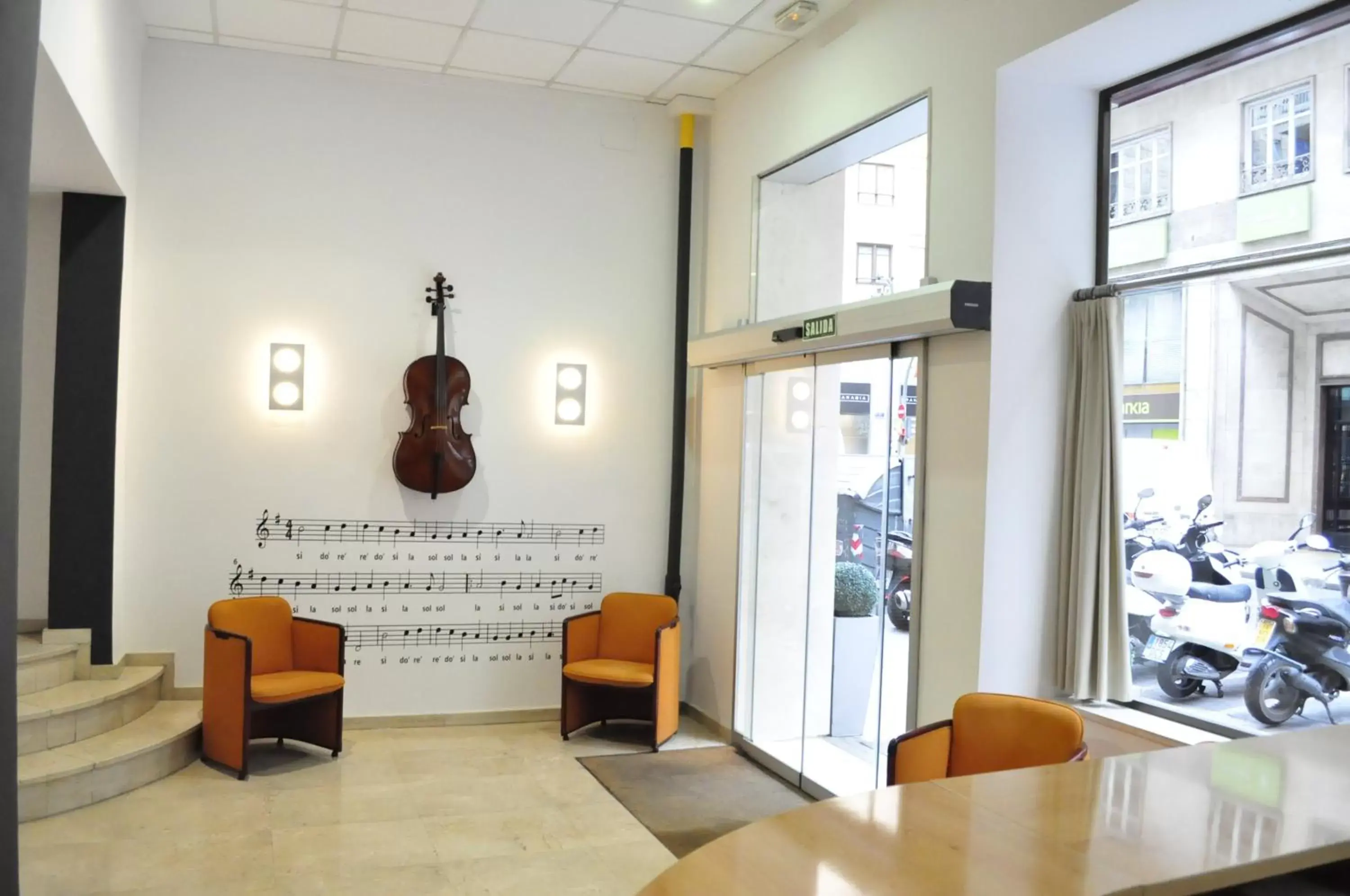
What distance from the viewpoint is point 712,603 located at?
6555 mm

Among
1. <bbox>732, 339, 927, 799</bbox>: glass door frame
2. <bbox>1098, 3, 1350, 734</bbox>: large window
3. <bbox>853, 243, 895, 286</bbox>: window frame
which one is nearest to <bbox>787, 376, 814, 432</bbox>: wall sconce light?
<bbox>732, 339, 927, 799</bbox>: glass door frame

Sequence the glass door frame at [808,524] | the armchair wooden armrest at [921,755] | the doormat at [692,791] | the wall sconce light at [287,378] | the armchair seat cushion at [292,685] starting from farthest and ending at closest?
the wall sconce light at [287,378]
the armchair seat cushion at [292,685]
the doormat at [692,791]
the glass door frame at [808,524]
the armchair wooden armrest at [921,755]

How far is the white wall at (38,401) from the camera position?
19.8ft

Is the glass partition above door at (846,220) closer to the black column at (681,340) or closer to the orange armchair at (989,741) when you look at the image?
the black column at (681,340)

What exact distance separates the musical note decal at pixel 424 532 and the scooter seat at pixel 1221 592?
3.76 meters

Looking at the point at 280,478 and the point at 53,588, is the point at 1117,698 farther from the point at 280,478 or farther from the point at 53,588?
the point at 53,588

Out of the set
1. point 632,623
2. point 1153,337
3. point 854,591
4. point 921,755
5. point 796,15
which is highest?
point 796,15

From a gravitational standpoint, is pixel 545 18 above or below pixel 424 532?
above

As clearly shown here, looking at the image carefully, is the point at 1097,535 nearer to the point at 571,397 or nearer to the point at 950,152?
the point at 950,152

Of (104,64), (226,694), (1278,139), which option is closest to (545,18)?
(104,64)

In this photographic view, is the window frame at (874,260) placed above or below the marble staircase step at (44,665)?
above

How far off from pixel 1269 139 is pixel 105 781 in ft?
18.0

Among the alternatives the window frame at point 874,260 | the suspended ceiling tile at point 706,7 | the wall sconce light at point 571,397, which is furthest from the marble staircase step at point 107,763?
the suspended ceiling tile at point 706,7

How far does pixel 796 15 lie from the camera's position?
17.5 ft
